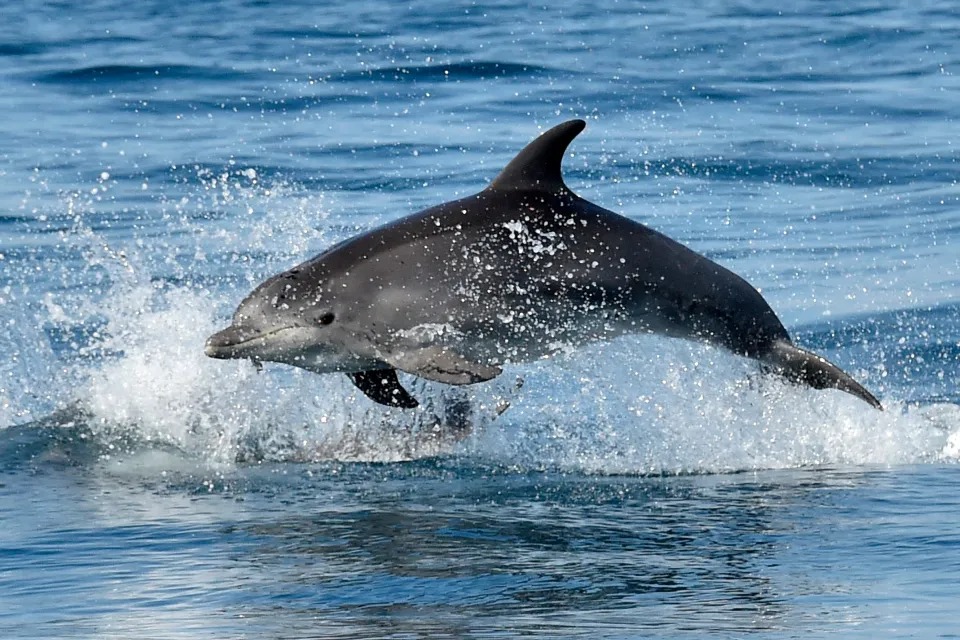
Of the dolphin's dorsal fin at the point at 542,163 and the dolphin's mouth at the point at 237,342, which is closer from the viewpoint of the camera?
the dolphin's dorsal fin at the point at 542,163

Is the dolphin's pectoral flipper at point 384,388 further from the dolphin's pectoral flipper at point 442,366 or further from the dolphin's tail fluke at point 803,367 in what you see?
the dolphin's tail fluke at point 803,367

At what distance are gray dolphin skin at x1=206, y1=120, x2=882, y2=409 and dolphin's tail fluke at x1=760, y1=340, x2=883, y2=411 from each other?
1.67ft

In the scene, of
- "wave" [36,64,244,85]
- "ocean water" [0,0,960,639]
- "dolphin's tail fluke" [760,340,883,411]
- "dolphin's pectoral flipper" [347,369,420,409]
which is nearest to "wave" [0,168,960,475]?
"ocean water" [0,0,960,639]

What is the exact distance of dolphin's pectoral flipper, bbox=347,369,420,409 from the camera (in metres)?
9.57

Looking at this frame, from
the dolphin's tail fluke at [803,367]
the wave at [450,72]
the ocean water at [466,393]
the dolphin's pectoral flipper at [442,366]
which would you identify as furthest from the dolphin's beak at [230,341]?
the wave at [450,72]

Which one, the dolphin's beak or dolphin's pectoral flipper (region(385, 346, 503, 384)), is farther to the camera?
the dolphin's beak

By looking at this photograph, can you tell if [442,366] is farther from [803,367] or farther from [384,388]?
[803,367]

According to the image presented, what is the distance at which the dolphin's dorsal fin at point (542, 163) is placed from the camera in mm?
9094

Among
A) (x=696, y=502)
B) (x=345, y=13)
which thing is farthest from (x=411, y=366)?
(x=345, y=13)

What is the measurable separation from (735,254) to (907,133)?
26.6 feet

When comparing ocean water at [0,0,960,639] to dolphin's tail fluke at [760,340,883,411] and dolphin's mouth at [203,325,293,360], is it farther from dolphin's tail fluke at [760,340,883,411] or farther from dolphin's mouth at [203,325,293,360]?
dolphin's mouth at [203,325,293,360]

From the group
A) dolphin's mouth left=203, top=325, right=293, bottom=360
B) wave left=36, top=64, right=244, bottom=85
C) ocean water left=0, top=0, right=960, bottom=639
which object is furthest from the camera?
wave left=36, top=64, right=244, bottom=85

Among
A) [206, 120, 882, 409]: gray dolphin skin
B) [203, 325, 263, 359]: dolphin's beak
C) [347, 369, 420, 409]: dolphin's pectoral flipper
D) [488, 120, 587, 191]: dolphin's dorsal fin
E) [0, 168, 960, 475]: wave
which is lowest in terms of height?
[0, 168, 960, 475]: wave

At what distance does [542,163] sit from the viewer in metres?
9.12
